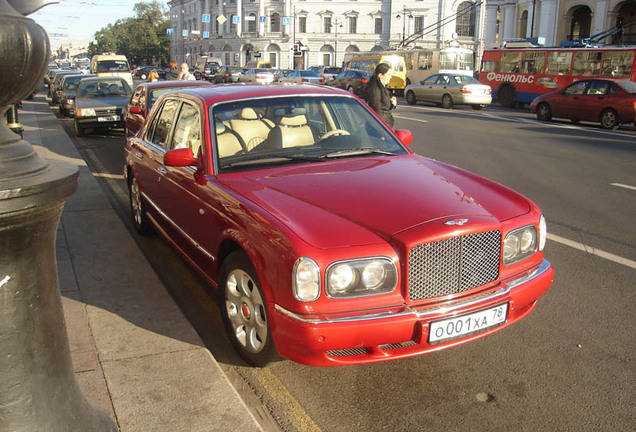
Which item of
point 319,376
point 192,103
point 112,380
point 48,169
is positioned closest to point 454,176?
point 319,376

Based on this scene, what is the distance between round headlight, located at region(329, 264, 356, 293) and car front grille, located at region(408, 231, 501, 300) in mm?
327

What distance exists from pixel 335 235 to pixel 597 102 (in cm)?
1892

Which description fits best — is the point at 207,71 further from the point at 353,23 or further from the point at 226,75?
the point at 353,23

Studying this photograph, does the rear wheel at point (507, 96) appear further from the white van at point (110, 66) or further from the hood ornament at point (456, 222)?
the hood ornament at point (456, 222)

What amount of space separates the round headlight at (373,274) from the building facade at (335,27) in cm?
8885

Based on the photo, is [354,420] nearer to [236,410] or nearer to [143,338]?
[236,410]

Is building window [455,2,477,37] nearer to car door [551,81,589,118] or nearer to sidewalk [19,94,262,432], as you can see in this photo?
car door [551,81,589,118]

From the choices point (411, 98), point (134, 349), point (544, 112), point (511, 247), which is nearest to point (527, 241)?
point (511, 247)

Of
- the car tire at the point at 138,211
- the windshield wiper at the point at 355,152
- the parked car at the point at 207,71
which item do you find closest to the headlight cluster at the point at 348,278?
the windshield wiper at the point at 355,152

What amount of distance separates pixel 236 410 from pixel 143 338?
45.9 inches

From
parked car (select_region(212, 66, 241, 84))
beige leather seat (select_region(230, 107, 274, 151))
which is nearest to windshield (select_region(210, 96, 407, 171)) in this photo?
beige leather seat (select_region(230, 107, 274, 151))


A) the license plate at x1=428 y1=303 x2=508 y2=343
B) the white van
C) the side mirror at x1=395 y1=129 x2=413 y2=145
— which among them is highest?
the white van

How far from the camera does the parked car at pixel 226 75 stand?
176ft

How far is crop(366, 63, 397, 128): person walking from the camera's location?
898 cm
